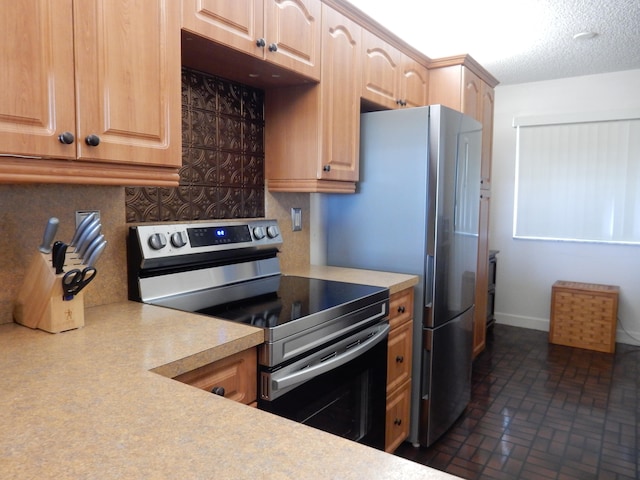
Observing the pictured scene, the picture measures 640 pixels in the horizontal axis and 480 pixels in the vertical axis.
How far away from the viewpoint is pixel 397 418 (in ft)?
7.47

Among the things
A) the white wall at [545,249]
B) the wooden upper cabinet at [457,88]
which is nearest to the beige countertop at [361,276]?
the wooden upper cabinet at [457,88]

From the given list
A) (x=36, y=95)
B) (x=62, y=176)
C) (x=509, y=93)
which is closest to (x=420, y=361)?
(x=62, y=176)

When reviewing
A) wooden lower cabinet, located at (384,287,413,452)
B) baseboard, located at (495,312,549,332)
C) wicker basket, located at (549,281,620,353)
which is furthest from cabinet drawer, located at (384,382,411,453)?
baseboard, located at (495,312,549,332)

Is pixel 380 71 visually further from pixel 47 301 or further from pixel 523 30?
pixel 47 301

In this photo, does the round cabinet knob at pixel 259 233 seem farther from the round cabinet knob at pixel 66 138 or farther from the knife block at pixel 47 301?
the round cabinet knob at pixel 66 138

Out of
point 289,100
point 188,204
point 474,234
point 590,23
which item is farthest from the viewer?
point 590,23

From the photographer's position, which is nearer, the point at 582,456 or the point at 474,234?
the point at 582,456

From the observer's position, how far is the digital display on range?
1858 mm

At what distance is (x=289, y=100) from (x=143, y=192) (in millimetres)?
832

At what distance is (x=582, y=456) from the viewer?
90.3 inches

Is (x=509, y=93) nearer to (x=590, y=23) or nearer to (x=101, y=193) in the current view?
(x=590, y=23)

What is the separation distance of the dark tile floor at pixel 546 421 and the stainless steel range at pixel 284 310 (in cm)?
63

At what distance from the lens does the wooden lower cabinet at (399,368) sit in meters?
2.16

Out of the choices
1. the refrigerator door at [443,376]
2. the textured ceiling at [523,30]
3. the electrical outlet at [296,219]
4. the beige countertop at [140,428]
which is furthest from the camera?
the textured ceiling at [523,30]
